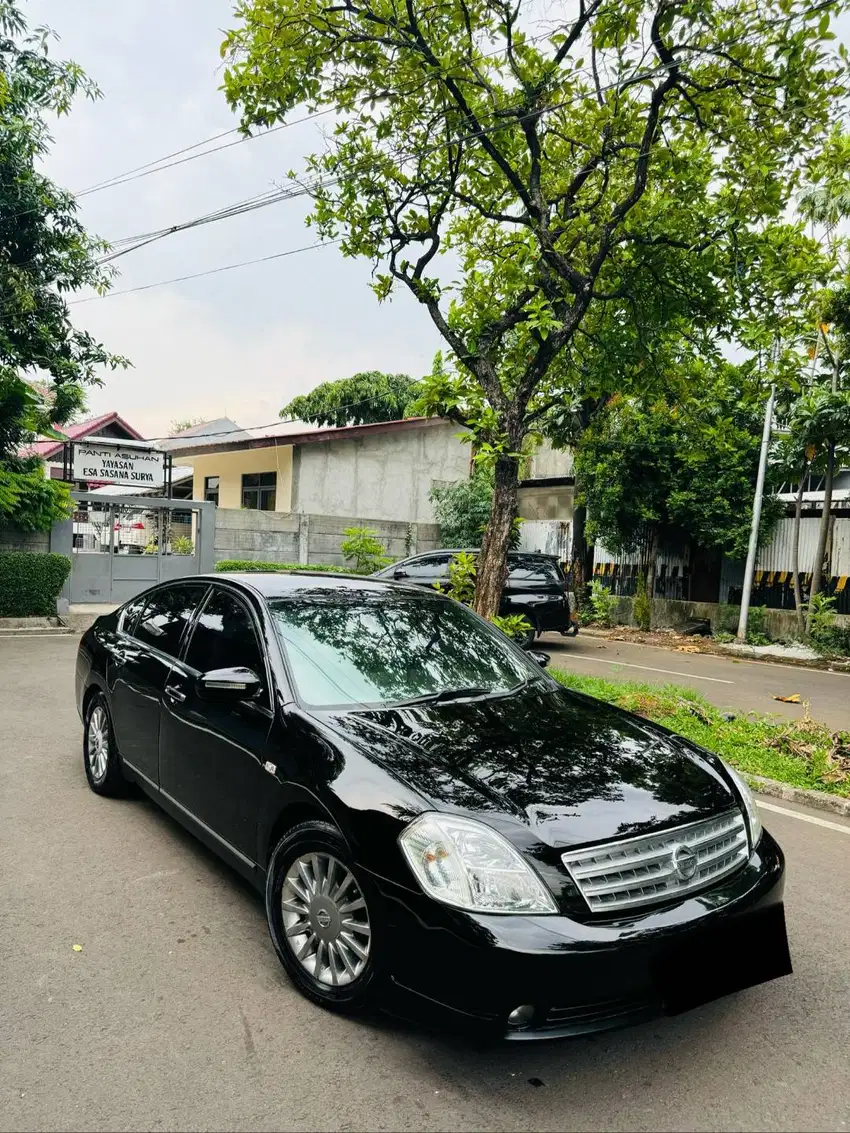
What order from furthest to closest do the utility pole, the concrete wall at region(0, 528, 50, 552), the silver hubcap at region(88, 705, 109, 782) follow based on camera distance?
the utility pole → the concrete wall at region(0, 528, 50, 552) → the silver hubcap at region(88, 705, 109, 782)

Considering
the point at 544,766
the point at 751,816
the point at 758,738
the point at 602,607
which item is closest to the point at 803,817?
the point at 758,738

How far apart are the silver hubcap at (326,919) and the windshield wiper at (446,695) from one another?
0.79m

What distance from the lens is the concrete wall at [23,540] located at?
1515cm

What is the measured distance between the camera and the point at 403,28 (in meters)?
8.49

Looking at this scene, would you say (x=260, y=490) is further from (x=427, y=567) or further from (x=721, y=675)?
(x=721, y=675)

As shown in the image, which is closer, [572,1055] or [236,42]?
[572,1055]

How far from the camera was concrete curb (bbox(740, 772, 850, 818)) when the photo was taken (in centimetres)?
564

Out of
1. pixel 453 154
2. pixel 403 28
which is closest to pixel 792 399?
pixel 453 154

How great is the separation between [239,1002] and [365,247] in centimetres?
884

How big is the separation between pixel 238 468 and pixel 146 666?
22.1 metres

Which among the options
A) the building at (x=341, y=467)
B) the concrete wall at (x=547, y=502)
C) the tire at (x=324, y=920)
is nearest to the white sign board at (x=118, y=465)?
the building at (x=341, y=467)

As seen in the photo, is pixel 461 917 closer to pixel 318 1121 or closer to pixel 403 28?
pixel 318 1121

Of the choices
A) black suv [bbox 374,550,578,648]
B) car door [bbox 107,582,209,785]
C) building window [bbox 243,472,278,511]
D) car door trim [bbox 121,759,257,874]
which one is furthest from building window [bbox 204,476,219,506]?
car door trim [bbox 121,759,257,874]

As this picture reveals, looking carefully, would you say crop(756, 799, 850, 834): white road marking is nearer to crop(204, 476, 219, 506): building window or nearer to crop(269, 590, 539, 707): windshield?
crop(269, 590, 539, 707): windshield
